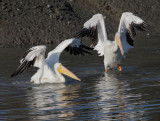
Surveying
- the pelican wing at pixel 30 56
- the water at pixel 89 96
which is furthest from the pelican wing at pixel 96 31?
the pelican wing at pixel 30 56

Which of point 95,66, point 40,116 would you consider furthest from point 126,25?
point 40,116

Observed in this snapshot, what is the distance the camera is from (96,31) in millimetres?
15055

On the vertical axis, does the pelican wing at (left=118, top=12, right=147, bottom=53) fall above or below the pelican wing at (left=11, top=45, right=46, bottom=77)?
above

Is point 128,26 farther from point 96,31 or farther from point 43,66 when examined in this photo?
point 43,66

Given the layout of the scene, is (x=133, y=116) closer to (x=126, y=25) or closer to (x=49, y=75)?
(x=49, y=75)

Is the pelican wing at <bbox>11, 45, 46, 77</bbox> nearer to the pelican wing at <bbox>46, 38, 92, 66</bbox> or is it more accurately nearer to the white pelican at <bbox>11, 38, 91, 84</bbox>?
the white pelican at <bbox>11, 38, 91, 84</bbox>

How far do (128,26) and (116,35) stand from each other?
0.72 m

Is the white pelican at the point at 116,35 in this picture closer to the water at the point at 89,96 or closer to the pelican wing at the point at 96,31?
the pelican wing at the point at 96,31

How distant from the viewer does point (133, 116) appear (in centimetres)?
717

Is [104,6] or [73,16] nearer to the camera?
[73,16]

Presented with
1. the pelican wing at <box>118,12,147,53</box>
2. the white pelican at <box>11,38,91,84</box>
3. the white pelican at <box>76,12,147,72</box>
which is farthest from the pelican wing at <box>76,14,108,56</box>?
the white pelican at <box>11,38,91,84</box>

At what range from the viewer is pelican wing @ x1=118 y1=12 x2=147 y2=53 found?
1461cm

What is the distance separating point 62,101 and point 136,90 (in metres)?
1.88

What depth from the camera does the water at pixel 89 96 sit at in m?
7.52
